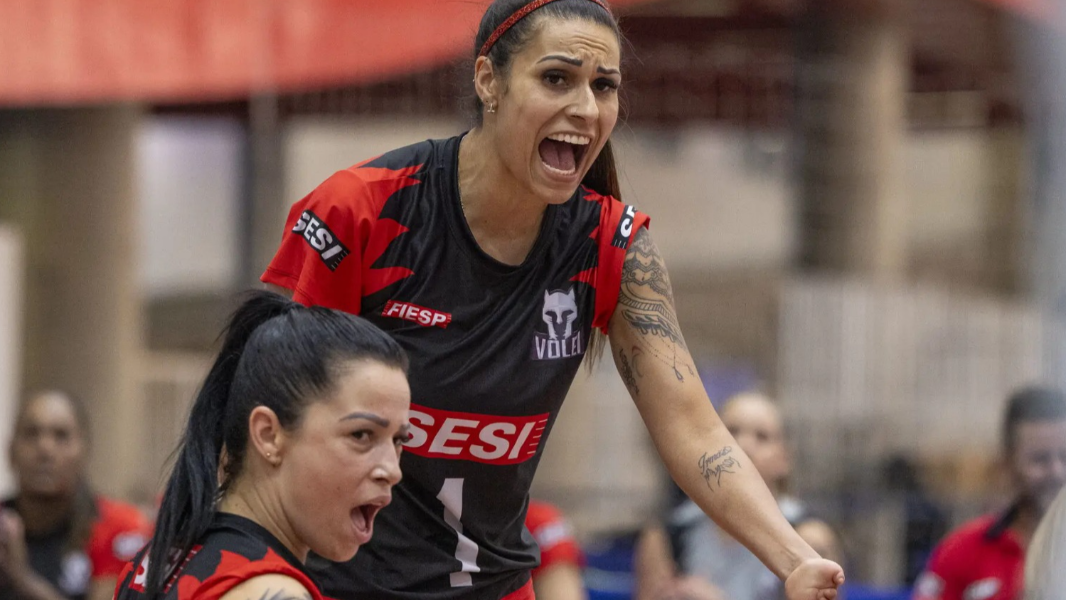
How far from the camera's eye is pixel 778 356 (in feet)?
35.5

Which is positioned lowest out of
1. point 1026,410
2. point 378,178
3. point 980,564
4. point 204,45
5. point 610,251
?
point 980,564

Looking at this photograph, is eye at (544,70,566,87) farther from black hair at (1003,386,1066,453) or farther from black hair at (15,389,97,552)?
black hair at (15,389,97,552)

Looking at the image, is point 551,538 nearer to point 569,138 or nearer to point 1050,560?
point 569,138

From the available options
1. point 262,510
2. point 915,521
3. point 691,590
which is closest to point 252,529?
point 262,510

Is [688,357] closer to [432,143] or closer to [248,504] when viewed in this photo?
[432,143]

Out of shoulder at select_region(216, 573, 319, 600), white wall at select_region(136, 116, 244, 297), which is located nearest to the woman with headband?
shoulder at select_region(216, 573, 319, 600)

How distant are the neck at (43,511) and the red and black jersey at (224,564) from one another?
365 cm

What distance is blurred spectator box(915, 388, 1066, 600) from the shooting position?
17.9ft

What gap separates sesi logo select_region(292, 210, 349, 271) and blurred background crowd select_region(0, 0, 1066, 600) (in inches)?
101

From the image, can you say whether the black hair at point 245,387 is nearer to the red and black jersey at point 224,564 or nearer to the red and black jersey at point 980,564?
the red and black jersey at point 224,564

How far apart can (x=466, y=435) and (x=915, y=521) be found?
721 cm

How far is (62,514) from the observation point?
603cm

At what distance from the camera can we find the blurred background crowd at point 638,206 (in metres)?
8.17

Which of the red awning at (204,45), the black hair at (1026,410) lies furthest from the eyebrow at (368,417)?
the red awning at (204,45)
